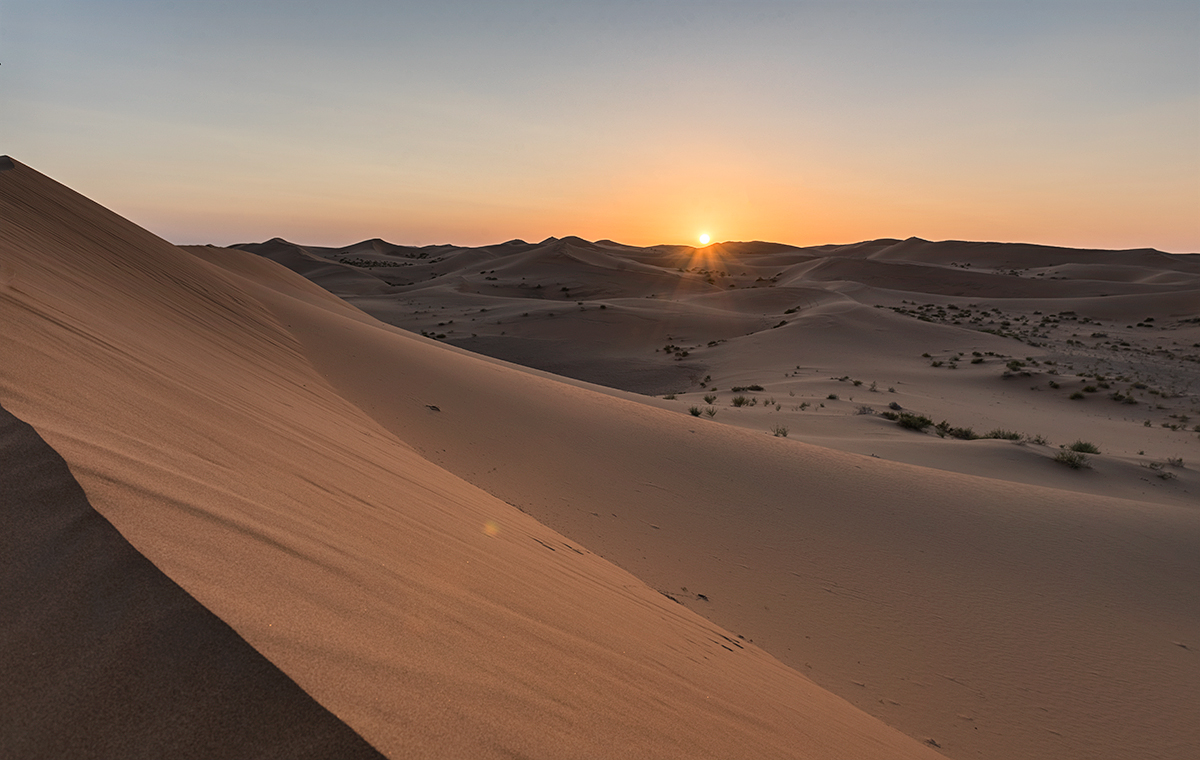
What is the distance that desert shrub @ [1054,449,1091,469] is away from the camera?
385 inches

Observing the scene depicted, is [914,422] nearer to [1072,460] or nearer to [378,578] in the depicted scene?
[1072,460]

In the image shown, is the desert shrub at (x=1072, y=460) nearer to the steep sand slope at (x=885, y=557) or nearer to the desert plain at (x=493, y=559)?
the desert plain at (x=493, y=559)

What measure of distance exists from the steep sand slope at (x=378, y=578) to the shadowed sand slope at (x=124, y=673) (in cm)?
4

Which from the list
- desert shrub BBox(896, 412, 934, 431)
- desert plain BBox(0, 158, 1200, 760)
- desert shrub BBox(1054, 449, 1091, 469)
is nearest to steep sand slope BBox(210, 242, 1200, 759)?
desert plain BBox(0, 158, 1200, 760)

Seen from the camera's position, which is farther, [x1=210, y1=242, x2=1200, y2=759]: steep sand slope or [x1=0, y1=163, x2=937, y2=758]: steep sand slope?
[x1=210, y1=242, x2=1200, y2=759]: steep sand slope

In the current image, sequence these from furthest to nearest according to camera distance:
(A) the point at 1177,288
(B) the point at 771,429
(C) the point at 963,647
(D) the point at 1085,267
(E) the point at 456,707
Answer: (D) the point at 1085,267 → (A) the point at 1177,288 → (B) the point at 771,429 → (C) the point at 963,647 → (E) the point at 456,707

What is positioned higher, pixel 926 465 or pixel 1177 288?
pixel 1177 288

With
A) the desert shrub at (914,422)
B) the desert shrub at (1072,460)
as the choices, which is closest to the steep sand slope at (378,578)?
the desert shrub at (1072,460)

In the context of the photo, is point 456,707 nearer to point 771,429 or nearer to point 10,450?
point 10,450

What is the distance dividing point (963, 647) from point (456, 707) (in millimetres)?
4347

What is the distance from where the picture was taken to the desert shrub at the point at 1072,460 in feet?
32.1

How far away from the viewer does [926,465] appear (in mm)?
9406

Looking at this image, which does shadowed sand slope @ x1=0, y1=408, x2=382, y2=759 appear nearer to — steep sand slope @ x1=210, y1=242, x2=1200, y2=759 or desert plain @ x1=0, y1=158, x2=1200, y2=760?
desert plain @ x1=0, y1=158, x2=1200, y2=760

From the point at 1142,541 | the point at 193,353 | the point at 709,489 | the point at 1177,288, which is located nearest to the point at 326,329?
the point at 193,353
